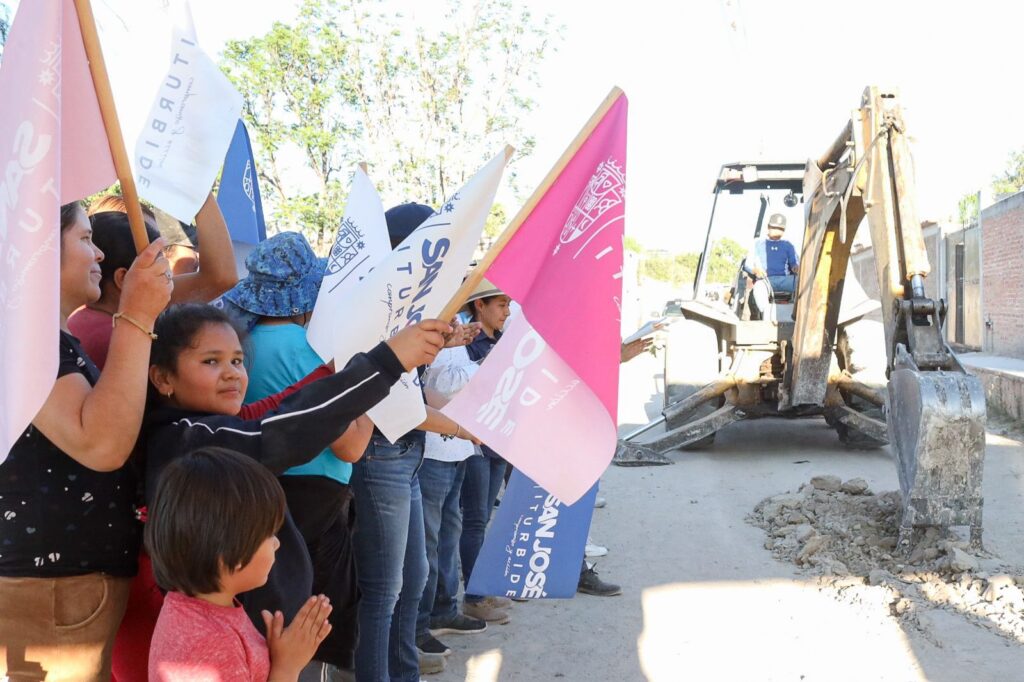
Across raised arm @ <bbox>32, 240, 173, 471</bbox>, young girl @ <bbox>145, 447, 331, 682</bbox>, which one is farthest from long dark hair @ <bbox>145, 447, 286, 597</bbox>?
raised arm @ <bbox>32, 240, 173, 471</bbox>

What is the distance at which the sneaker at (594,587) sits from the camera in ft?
16.5

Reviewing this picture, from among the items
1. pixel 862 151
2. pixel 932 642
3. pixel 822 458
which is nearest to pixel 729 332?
pixel 822 458

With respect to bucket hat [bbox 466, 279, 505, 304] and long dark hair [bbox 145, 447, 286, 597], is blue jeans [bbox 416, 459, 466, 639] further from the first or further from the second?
long dark hair [bbox 145, 447, 286, 597]

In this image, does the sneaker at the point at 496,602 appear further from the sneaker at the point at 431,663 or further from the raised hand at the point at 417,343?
the raised hand at the point at 417,343

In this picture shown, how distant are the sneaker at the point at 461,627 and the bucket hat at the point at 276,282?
2.18 meters

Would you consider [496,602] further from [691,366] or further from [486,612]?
[691,366]

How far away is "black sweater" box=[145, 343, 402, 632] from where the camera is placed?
6.50 feet

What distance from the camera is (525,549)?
3.37 m

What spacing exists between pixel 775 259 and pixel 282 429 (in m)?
8.58

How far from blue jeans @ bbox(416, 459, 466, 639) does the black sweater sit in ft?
6.14

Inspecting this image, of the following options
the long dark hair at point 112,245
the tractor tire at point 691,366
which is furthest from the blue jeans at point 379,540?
the tractor tire at point 691,366

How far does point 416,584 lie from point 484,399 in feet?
3.81

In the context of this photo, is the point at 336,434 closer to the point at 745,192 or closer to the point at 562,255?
the point at 562,255

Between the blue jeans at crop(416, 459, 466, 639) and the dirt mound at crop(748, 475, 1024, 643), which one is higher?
the blue jeans at crop(416, 459, 466, 639)
